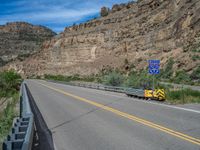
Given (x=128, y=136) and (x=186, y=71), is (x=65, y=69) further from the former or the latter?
(x=128, y=136)

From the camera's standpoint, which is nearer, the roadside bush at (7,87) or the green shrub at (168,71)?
the green shrub at (168,71)

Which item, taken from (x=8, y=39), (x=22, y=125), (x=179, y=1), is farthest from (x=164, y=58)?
(x=8, y=39)

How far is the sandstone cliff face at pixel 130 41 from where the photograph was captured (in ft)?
170

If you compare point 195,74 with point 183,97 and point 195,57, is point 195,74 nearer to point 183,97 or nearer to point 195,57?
point 195,57

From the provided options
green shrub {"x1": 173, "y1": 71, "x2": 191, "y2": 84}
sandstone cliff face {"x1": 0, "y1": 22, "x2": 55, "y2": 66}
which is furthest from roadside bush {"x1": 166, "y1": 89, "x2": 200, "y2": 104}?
sandstone cliff face {"x1": 0, "y1": 22, "x2": 55, "y2": 66}

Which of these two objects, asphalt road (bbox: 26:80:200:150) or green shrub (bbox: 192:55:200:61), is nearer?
asphalt road (bbox: 26:80:200:150)

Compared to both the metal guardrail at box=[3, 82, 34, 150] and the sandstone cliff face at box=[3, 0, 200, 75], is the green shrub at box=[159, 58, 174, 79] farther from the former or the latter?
the metal guardrail at box=[3, 82, 34, 150]

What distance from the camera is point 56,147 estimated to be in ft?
27.3

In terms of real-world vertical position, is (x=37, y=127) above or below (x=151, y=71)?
below

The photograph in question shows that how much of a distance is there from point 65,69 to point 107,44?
70.8 ft

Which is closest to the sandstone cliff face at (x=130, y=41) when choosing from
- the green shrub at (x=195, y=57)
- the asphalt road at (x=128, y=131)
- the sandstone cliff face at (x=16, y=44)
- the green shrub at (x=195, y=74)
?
the green shrub at (x=195, y=57)

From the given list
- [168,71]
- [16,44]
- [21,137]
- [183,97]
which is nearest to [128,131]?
[21,137]

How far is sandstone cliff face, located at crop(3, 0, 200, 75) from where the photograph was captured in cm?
5175

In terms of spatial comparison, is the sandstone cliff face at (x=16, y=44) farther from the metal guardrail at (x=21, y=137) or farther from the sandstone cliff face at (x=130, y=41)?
the metal guardrail at (x=21, y=137)
